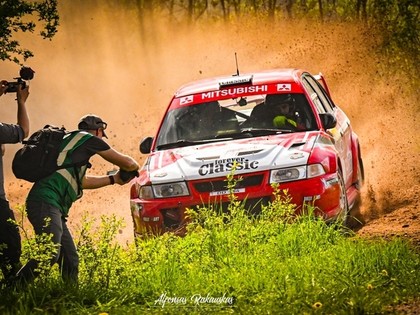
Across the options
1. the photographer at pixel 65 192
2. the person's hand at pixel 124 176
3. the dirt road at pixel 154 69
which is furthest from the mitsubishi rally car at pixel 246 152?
the dirt road at pixel 154 69

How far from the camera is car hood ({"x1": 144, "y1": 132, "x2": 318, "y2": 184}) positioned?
10.1 m

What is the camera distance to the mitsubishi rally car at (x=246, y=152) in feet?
32.8

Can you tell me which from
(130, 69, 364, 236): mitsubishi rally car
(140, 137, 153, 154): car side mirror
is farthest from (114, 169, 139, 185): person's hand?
(140, 137, 153, 154): car side mirror

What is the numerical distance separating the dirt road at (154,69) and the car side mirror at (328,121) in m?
7.77

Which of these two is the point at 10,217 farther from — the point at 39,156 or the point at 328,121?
the point at 328,121

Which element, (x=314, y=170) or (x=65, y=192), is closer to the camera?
(x=65, y=192)

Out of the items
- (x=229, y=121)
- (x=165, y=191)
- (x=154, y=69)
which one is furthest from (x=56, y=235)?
(x=154, y=69)

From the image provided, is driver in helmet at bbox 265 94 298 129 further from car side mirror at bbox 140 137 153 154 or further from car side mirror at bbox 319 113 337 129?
car side mirror at bbox 140 137 153 154

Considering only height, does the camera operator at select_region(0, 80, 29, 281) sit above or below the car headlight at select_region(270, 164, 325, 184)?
above

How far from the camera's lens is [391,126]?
1955 cm

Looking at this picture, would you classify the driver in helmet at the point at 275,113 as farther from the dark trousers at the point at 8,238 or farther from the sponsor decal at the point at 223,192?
the dark trousers at the point at 8,238

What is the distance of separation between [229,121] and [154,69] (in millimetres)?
20044

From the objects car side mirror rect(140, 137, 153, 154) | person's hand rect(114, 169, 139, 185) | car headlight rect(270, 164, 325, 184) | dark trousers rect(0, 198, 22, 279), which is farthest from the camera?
car side mirror rect(140, 137, 153, 154)

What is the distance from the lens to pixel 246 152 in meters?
10.3
